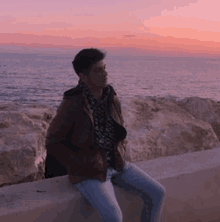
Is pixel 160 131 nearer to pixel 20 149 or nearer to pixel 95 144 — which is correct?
pixel 20 149

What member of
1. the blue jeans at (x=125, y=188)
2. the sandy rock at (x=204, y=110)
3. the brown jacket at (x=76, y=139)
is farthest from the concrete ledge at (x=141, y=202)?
the sandy rock at (x=204, y=110)

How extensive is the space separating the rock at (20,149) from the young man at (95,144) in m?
1.13

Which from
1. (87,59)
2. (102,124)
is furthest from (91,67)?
(102,124)

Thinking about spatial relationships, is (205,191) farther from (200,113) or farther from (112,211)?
(200,113)

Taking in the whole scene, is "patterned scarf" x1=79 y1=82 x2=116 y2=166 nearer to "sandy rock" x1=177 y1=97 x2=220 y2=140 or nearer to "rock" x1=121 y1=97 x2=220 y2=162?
"rock" x1=121 y1=97 x2=220 y2=162

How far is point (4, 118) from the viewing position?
316cm

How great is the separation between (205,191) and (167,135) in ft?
4.45

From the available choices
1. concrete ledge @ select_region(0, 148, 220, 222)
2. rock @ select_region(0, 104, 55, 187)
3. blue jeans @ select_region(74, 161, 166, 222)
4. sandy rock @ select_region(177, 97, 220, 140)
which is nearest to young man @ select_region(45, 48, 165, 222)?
blue jeans @ select_region(74, 161, 166, 222)

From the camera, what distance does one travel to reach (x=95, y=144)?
1601 millimetres

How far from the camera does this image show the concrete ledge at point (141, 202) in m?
1.50

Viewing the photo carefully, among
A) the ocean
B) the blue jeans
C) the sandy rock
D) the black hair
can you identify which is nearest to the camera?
the blue jeans

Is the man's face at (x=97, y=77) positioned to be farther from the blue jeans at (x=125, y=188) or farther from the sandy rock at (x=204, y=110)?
the sandy rock at (x=204, y=110)

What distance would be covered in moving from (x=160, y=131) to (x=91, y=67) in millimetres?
2046

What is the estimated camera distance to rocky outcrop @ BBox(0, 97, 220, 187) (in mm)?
2584
